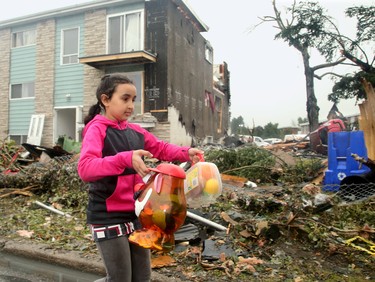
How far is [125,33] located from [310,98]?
960cm

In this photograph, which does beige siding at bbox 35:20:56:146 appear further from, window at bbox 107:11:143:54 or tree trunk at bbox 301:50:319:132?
tree trunk at bbox 301:50:319:132

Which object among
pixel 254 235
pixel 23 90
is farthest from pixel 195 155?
pixel 23 90

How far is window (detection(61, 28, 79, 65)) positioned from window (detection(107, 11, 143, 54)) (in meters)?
2.09

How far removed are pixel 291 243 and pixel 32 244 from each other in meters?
3.07

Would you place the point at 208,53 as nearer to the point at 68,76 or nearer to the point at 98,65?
the point at 98,65

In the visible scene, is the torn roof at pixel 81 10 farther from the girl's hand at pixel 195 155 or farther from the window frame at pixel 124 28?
the girl's hand at pixel 195 155

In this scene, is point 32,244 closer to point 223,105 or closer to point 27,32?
point 27,32

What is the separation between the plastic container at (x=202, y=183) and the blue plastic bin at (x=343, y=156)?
4.54 m

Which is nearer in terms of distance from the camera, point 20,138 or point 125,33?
point 125,33

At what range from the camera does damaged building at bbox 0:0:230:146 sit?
14.6 meters

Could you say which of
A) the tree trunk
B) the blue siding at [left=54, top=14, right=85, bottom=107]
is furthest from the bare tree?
the blue siding at [left=54, top=14, right=85, bottom=107]

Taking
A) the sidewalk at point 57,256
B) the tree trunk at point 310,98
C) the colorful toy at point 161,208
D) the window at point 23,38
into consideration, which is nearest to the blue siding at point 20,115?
the window at point 23,38

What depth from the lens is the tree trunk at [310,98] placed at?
667 inches

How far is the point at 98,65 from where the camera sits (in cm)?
1532
